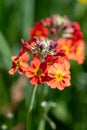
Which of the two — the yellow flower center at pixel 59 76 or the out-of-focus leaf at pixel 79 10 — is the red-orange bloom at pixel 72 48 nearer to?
the yellow flower center at pixel 59 76

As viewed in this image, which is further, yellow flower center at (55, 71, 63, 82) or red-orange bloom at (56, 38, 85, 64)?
red-orange bloom at (56, 38, 85, 64)

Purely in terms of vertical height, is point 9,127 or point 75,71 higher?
point 75,71

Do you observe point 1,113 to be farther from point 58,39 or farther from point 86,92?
point 86,92

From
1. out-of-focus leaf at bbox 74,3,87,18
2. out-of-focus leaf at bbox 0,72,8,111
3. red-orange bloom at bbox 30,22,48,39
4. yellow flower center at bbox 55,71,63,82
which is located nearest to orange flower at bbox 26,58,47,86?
yellow flower center at bbox 55,71,63,82

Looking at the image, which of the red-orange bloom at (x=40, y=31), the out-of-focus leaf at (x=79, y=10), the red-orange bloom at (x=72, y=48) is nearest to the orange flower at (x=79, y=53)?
the red-orange bloom at (x=72, y=48)

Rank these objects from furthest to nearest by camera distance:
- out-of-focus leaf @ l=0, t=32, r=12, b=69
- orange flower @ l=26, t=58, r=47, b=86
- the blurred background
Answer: out-of-focus leaf @ l=0, t=32, r=12, b=69
the blurred background
orange flower @ l=26, t=58, r=47, b=86

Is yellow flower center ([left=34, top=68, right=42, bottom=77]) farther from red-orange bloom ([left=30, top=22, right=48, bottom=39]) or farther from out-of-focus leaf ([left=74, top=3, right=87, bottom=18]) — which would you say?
out-of-focus leaf ([left=74, top=3, right=87, bottom=18])

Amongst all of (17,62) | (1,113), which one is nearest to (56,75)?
(17,62)
